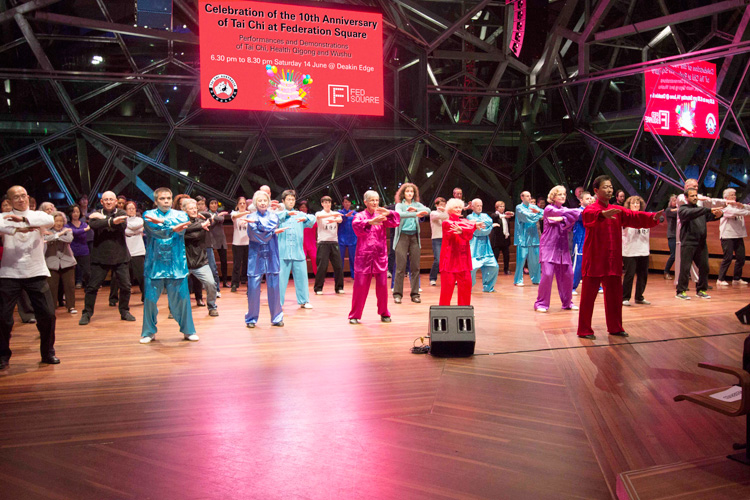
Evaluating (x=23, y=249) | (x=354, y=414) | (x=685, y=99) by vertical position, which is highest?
(x=685, y=99)

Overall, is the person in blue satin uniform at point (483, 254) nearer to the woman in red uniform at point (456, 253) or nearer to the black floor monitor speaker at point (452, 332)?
the woman in red uniform at point (456, 253)

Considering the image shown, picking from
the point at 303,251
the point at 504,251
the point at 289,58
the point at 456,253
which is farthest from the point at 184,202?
the point at 504,251

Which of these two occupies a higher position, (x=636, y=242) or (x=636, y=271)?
(x=636, y=242)

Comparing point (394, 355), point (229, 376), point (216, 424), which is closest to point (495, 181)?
point (394, 355)

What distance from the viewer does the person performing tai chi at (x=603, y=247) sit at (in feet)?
16.6

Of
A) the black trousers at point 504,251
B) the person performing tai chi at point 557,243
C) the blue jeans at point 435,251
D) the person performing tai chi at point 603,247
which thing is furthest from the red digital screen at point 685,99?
the person performing tai chi at point 603,247

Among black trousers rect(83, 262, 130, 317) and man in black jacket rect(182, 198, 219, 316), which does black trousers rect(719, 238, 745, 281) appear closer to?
man in black jacket rect(182, 198, 219, 316)

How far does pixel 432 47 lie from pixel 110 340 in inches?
351

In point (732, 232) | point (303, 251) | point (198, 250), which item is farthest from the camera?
point (732, 232)

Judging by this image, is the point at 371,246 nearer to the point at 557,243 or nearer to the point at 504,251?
the point at 557,243

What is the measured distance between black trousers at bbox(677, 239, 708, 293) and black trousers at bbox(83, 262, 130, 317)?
6730mm

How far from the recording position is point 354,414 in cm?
335

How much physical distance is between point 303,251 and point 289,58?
4.21 metres

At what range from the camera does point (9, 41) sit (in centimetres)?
1007
